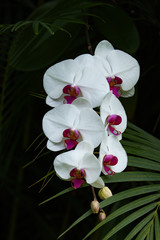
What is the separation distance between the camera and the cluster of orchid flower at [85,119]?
1.68 ft

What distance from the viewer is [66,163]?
1.64 ft

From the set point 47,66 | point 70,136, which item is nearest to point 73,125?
point 70,136

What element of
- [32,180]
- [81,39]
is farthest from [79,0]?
[32,180]

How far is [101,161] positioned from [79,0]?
490mm

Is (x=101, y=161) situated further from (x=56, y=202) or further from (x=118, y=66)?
(x=56, y=202)

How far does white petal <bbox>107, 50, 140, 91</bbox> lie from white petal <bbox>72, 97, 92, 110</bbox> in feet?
0.35

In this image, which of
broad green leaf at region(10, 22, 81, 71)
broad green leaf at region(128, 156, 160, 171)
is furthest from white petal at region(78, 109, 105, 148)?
broad green leaf at region(10, 22, 81, 71)

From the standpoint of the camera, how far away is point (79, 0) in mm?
837

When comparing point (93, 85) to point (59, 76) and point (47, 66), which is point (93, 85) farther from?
point (47, 66)

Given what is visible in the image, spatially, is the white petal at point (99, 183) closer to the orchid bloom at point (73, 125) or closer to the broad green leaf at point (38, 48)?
the orchid bloom at point (73, 125)

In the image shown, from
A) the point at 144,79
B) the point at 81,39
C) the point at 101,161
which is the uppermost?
the point at 81,39

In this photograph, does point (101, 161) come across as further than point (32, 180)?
No

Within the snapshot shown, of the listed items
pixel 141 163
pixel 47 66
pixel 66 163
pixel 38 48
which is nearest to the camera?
pixel 66 163

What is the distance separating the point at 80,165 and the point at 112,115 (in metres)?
0.11
